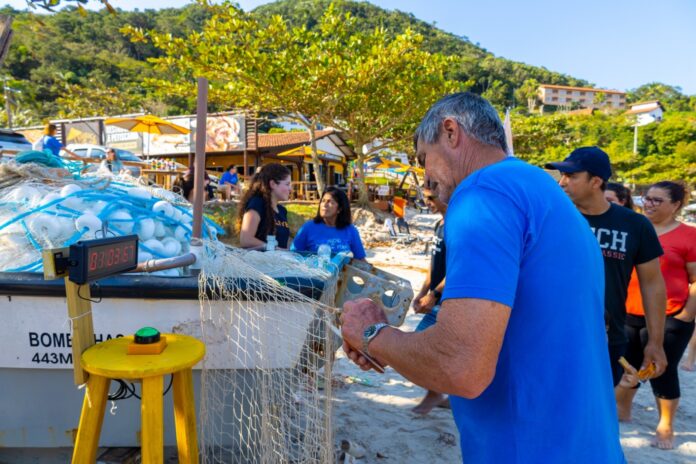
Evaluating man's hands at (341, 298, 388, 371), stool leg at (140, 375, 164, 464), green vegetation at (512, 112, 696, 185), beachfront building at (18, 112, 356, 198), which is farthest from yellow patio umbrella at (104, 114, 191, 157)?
green vegetation at (512, 112, 696, 185)

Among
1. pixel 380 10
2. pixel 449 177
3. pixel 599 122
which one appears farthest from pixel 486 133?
pixel 380 10

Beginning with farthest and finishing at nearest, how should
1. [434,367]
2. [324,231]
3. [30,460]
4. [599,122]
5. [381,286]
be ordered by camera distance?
[599,122], [324,231], [381,286], [30,460], [434,367]

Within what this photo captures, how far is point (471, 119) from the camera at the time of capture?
115cm

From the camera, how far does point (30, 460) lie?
100 inches

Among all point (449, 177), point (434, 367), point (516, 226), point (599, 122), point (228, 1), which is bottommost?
point (434, 367)

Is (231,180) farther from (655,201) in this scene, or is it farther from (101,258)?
(101,258)

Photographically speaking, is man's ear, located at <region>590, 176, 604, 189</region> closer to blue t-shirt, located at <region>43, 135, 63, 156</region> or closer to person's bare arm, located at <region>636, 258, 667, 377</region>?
person's bare arm, located at <region>636, 258, 667, 377</region>

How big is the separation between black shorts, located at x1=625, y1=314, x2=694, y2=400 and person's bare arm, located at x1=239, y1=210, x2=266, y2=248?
9.08 feet

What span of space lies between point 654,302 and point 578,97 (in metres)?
143

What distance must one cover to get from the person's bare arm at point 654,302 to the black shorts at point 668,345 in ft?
1.60

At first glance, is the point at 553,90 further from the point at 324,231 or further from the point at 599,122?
the point at 324,231

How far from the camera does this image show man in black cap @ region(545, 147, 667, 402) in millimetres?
2578

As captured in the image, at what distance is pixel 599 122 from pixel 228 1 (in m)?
66.4

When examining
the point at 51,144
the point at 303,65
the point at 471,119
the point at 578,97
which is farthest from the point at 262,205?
the point at 578,97
